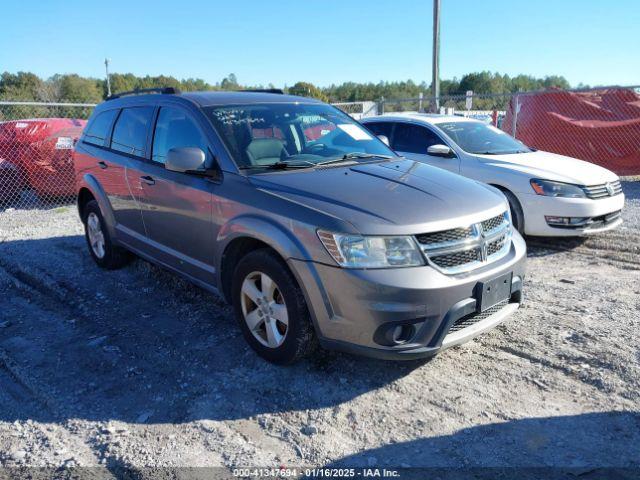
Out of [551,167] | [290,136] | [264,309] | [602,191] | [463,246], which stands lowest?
[264,309]

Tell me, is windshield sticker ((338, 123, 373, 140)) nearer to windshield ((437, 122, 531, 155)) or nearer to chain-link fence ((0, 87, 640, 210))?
windshield ((437, 122, 531, 155))

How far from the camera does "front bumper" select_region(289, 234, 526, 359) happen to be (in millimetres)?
3029

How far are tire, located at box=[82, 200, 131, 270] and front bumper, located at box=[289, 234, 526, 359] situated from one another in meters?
3.16

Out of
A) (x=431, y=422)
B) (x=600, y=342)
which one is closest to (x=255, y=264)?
(x=431, y=422)

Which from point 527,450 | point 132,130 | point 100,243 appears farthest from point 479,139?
point 527,450

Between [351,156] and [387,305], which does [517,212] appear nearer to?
[351,156]

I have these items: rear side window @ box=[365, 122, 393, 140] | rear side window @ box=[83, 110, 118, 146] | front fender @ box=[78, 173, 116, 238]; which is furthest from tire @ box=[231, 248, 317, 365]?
rear side window @ box=[365, 122, 393, 140]

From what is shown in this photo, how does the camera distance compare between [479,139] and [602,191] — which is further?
[479,139]

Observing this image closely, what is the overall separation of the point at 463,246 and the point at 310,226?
3.08ft

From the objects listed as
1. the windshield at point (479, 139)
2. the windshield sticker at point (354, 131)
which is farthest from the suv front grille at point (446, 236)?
the windshield at point (479, 139)

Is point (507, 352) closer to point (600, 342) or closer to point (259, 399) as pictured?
point (600, 342)

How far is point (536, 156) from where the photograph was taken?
7.24 metres

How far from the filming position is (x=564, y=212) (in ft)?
20.3

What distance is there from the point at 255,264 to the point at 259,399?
33.7 inches
